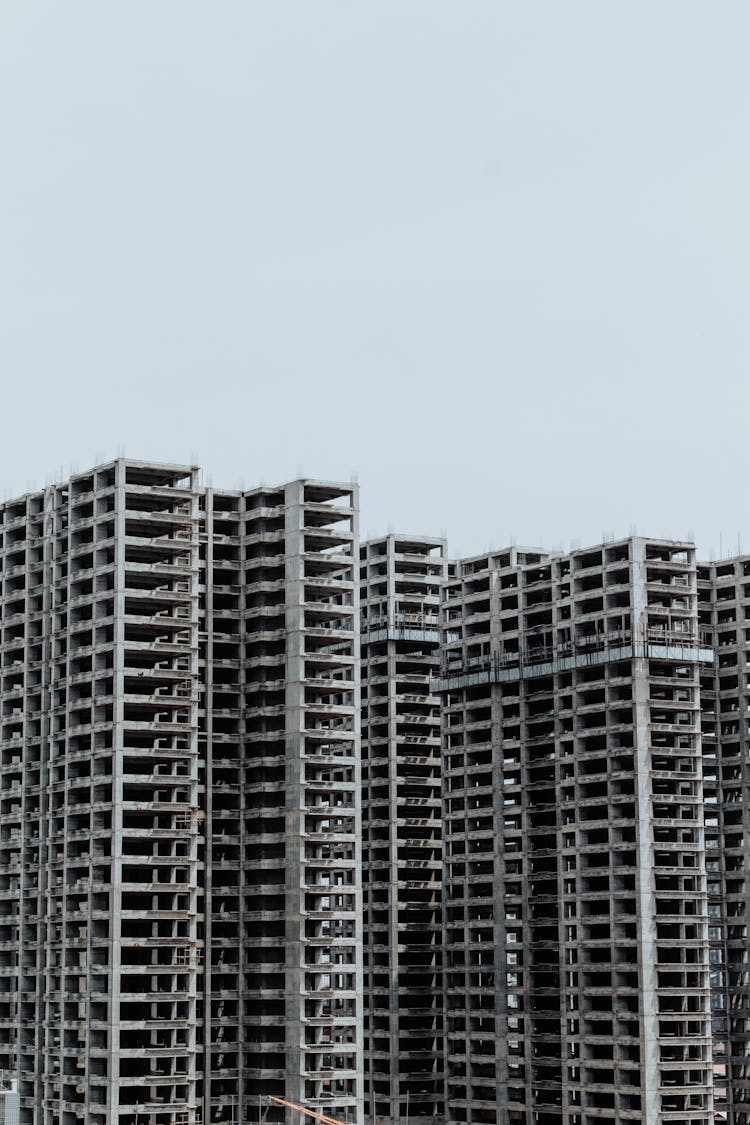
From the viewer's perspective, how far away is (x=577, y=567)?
619ft

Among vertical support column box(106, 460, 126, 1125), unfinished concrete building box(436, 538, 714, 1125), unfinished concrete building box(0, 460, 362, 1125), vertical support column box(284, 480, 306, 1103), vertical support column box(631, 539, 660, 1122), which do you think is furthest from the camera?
unfinished concrete building box(436, 538, 714, 1125)

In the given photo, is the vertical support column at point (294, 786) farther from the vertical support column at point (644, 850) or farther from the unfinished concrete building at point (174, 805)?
the vertical support column at point (644, 850)

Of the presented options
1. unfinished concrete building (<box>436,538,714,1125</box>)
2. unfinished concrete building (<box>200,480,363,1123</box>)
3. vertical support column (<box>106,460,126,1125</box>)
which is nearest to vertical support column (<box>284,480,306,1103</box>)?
unfinished concrete building (<box>200,480,363,1123</box>)

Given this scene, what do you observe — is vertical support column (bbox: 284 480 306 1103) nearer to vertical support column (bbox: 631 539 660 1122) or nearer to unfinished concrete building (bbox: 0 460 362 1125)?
unfinished concrete building (bbox: 0 460 362 1125)

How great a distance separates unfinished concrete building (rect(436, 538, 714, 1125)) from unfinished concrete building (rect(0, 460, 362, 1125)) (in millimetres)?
24442

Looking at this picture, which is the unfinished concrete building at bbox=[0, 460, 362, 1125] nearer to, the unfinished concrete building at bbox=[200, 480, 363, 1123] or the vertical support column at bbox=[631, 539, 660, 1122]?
the unfinished concrete building at bbox=[200, 480, 363, 1123]

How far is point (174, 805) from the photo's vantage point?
161875 mm

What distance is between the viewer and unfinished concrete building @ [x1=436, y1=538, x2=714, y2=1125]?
178 metres

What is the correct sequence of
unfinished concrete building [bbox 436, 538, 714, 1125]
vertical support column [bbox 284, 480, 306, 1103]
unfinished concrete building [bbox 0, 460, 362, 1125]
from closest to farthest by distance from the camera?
1. unfinished concrete building [bbox 0, 460, 362, 1125]
2. vertical support column [bbox 284, 480, 306, 1103]
3. unfinished concrete building [bbox 436, 538, 714, 1125]

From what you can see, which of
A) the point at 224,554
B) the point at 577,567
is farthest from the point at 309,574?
the point at 577,567

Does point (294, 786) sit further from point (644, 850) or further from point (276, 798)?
point (644, 850)

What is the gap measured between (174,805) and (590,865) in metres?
43.1

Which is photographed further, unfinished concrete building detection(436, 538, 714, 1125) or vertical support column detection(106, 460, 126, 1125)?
unfinished concrete building detection(436, 538, 714, 1125)

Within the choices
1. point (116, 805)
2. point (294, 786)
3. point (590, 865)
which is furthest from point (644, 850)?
point (116, 805)
